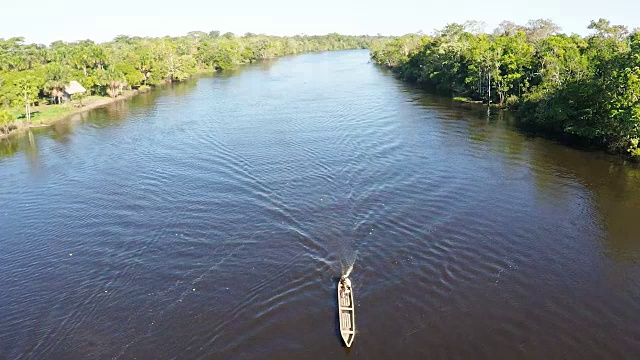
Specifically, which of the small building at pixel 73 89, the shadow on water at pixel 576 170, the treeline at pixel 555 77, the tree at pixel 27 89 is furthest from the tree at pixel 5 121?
the treeline at pixel 555 77

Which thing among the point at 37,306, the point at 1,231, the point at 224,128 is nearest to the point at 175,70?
the point at 224,128

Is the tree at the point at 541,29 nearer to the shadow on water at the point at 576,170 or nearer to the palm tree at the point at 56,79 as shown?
the shadow on water at the point at 576,170

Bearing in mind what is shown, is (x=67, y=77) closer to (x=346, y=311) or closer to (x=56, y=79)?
(x=56, y=79)

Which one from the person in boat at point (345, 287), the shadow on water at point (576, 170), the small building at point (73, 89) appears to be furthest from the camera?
the small building at point (73, 89)

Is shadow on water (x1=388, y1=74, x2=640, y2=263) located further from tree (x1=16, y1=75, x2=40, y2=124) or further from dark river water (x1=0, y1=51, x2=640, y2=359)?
tree (x1=16, y1=75, x2=40, y2=124)

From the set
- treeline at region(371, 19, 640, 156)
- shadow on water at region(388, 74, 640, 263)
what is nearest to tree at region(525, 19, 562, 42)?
treeline at region(371, 19, 640, 156)

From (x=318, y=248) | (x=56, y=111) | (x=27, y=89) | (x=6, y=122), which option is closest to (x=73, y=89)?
(x=56, y=111)
